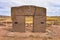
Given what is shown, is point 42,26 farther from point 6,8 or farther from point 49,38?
point 6,8

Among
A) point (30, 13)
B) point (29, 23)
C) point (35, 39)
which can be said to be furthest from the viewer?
point (29, 23)

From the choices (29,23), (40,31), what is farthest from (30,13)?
(29,23)

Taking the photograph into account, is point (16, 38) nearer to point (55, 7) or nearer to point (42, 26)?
point (42, 26)

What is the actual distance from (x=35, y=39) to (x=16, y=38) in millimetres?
466

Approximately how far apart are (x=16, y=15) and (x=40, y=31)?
0.87 m

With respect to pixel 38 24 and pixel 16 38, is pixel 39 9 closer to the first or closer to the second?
pixel 38 24

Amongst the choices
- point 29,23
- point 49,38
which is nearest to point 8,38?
point 49,38

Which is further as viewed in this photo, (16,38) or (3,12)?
(3,12)

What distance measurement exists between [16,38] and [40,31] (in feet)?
4.81

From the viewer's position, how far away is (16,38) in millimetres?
4941

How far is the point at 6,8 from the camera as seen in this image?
306 inches

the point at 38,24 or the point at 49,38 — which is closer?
the point at 49,38

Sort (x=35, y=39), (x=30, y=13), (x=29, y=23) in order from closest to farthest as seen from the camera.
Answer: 1. (x=35, y=39)
2. (x=30, y=13)
3. (x=29, y=23)

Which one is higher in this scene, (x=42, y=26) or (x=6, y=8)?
(x=6, y=8)
